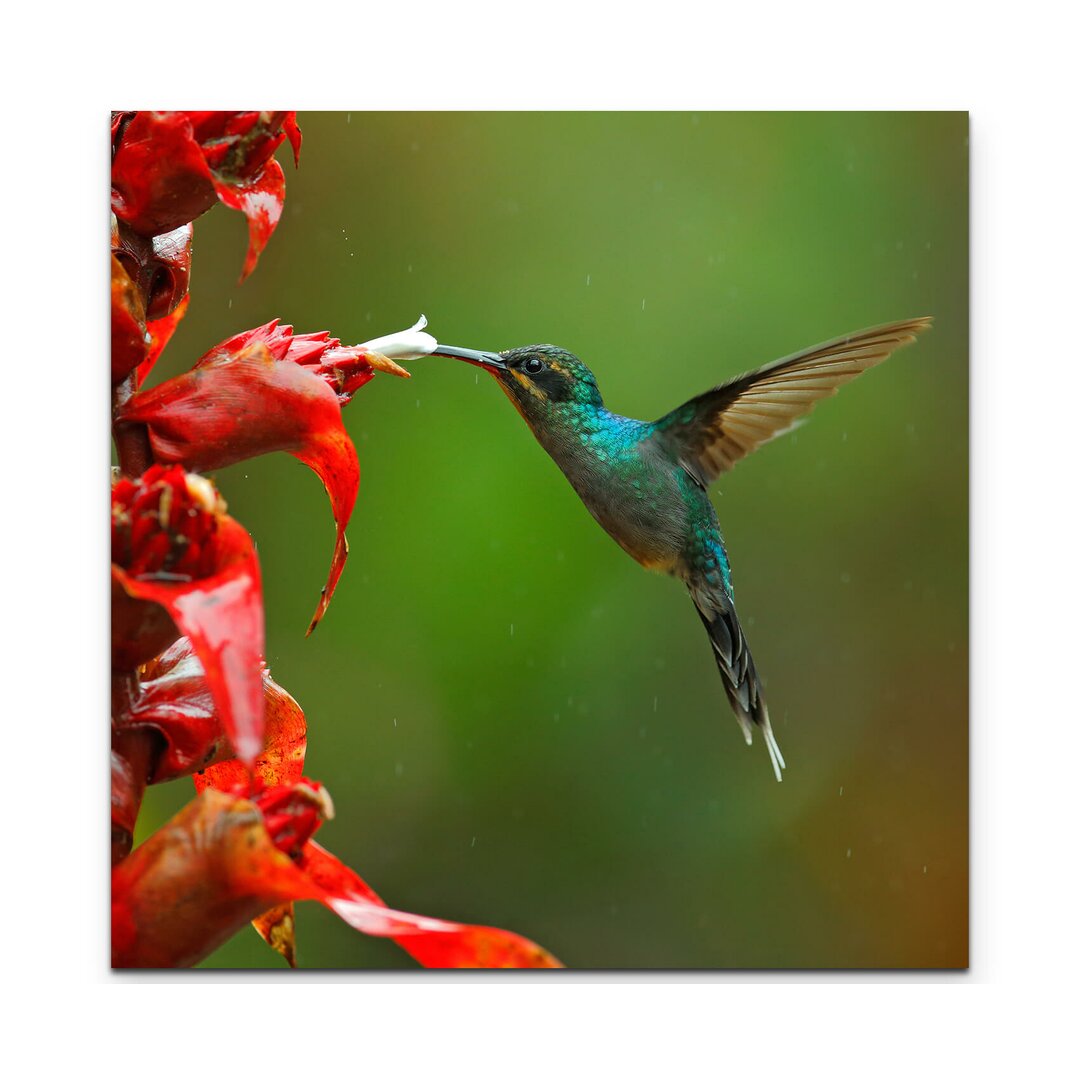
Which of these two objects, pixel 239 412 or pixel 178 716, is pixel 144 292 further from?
pixel 178 716

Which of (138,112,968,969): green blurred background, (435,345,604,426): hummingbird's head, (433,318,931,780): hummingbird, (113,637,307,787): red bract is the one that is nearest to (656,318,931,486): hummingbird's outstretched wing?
(433,318,931,780): hummingbird

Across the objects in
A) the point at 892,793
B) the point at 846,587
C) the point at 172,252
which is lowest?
the point at 892,793

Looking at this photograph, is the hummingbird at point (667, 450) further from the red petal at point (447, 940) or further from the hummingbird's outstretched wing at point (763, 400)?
the red petal at point (447, 940)

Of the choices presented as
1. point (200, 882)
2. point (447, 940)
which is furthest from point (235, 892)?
point (447, 940)

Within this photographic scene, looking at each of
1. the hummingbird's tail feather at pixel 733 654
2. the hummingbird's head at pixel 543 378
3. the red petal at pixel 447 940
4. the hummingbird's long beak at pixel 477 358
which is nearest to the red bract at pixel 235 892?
the red petal at pixel 447 940

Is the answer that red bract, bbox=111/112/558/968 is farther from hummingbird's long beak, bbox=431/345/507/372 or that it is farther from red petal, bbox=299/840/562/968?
hummingbird's long beak, bbox=431/345/507/372

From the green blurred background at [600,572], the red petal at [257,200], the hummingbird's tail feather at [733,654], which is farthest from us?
the green blurred background at [600,572]
